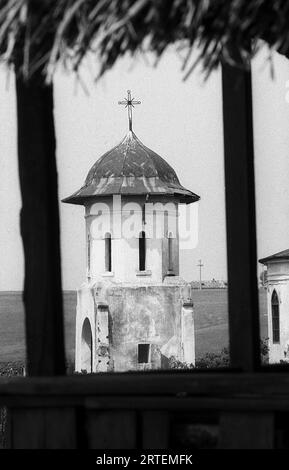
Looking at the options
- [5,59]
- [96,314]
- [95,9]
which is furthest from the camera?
[96,314]

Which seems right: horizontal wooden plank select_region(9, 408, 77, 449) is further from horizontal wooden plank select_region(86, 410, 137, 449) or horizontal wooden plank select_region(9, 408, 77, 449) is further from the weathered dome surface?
the weathered dome surface

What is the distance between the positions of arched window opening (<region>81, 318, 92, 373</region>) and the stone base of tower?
0.48m

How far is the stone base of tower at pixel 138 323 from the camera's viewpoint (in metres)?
36.9

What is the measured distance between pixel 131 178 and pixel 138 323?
4557 mm

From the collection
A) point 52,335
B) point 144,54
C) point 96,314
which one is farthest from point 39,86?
point 96,314

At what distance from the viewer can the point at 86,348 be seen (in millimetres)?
38812

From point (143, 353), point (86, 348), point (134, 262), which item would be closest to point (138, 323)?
point (143, 353)

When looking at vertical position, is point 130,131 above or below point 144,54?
above

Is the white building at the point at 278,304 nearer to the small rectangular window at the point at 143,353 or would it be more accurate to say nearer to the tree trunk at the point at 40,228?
the small rectangular window at the point at 143,353

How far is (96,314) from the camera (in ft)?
121

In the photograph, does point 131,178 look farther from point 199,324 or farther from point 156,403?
point 156,403

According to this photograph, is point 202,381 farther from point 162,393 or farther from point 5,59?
point 5,59

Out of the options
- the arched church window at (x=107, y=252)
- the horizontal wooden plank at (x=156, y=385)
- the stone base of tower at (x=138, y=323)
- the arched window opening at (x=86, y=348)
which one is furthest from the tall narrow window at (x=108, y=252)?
the horizontal wooden plank at (x=156, y=385)

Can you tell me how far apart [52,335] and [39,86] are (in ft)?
2.91
